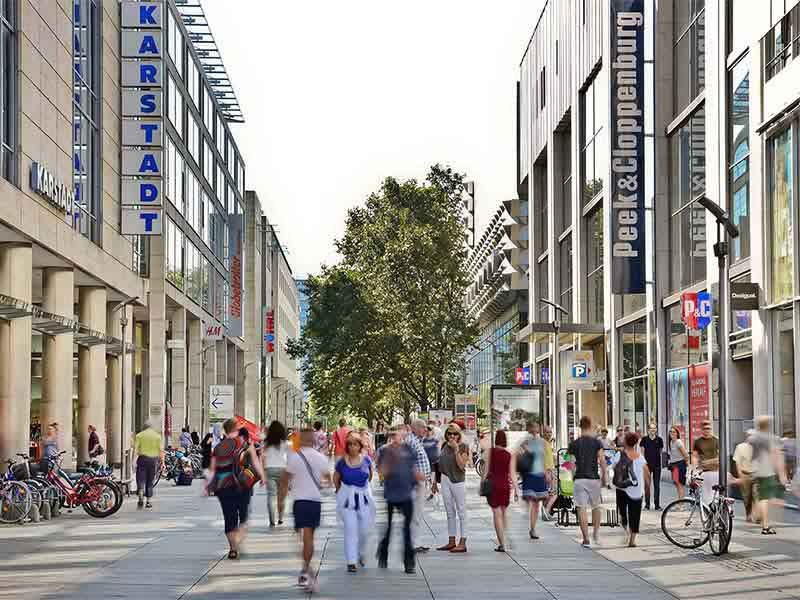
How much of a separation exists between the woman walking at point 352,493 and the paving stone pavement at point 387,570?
0.37m

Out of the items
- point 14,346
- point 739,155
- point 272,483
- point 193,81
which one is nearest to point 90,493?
point 272,483

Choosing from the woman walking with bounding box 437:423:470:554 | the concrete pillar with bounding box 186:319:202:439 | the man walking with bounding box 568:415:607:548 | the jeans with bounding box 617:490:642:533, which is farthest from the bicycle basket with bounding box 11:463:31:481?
the concrete pillar with bounding box 186:319:202:439

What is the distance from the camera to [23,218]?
3775 centimetres

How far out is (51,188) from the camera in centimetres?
4081

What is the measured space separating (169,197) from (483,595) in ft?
172

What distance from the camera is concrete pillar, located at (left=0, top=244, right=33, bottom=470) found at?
3894cm

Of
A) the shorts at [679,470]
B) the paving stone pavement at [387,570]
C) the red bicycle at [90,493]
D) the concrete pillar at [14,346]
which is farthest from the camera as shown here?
the concrete pillar at [14,346]

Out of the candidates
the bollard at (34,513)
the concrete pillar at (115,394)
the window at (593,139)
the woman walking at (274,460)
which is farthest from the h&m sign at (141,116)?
the woman walking at (274,460)

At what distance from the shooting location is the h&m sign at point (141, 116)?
177 feet

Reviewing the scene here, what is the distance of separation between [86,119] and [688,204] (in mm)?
19434

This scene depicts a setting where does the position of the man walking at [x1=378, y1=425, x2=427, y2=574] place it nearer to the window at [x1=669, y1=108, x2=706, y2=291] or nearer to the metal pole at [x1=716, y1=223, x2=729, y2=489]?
the metal pole at [x1=716, y1=223, x2=729, y2=489]

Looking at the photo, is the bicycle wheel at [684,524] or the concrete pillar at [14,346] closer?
the bicycle wheel at [684,524]

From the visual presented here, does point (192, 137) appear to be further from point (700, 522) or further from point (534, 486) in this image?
point (700, 522)

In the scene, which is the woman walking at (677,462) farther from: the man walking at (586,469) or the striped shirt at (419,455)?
the man walking at (586,469)
